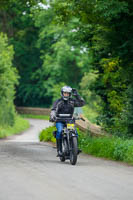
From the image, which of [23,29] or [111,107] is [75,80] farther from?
[111,107]

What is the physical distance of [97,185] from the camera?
880 cm

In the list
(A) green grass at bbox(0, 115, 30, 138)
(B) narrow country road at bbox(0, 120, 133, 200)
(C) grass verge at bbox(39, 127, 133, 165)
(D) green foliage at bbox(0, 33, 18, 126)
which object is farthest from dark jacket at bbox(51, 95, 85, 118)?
(D) green foliage at bbox(0, 33, 18, 126)

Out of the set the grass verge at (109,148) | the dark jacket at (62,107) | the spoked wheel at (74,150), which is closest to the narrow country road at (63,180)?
the spoked wheel at (74,150)

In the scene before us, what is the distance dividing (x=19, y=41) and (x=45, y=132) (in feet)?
146

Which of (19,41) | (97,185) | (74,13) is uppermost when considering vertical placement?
(19,41)

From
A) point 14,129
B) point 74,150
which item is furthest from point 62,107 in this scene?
point 14,129

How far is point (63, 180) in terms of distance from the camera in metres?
9.21

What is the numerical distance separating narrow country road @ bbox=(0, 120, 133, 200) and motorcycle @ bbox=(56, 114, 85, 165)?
0.32 meters

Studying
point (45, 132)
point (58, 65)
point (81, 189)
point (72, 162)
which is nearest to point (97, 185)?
point (81, 189)

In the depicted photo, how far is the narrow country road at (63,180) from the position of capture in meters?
7.75

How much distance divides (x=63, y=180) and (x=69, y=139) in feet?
10.3

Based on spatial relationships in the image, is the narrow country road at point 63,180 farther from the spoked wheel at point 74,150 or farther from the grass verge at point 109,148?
the grass verge at point 109,148

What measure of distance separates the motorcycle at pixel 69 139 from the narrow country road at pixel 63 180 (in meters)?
0.32

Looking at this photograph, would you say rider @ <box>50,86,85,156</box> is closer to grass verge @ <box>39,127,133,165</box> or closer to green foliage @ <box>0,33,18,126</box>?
grass verge @ <box>39,127,133,165</box>
